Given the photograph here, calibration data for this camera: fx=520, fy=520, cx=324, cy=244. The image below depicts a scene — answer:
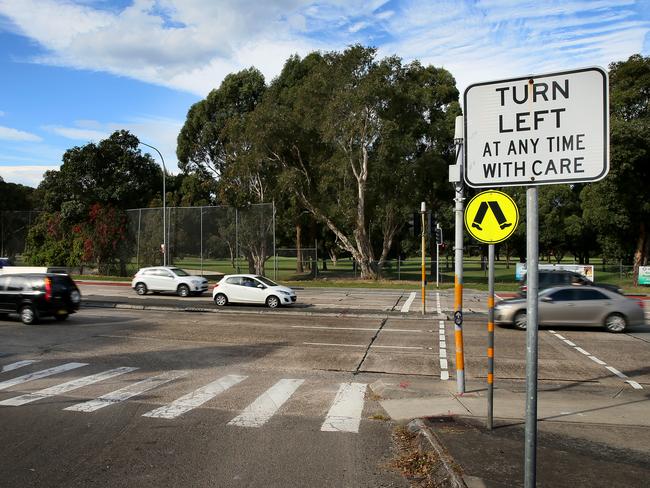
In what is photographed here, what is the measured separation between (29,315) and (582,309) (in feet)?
56.5

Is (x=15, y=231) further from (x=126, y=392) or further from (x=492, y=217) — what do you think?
(x=492, y=217)

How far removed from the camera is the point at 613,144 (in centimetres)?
3247

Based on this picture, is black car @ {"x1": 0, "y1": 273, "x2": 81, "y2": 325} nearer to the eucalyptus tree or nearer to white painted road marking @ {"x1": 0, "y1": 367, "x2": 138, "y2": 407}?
white painted road marking @ {"x1": 0, "y1": 367, "x2": 138, "y2": 407}

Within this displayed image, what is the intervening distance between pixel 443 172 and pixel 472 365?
90.9ft

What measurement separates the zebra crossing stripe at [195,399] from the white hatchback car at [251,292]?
1259cm

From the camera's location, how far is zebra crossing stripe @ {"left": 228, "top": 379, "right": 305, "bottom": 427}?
7.01 m

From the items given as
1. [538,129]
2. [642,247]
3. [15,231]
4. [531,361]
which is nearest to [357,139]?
[642,247]

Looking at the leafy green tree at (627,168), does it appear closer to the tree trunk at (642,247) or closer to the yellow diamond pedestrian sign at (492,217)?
the tree trunk at (642,247)

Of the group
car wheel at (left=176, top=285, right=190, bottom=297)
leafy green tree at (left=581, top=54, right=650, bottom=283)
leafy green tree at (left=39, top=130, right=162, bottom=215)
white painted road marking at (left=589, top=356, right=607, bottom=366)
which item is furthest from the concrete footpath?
leafy green tree at (left=39, top=130, right=162, bottom=215)

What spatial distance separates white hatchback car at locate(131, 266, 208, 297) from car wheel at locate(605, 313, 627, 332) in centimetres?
2032

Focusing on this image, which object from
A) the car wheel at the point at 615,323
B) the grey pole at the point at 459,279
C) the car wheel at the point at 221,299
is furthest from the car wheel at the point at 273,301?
the grey pole at the point at 459,279

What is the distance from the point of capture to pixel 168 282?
28797 millimetres

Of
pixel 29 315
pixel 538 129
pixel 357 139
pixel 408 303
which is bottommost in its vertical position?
pixel 408 303

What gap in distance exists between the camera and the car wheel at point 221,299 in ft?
75.9
